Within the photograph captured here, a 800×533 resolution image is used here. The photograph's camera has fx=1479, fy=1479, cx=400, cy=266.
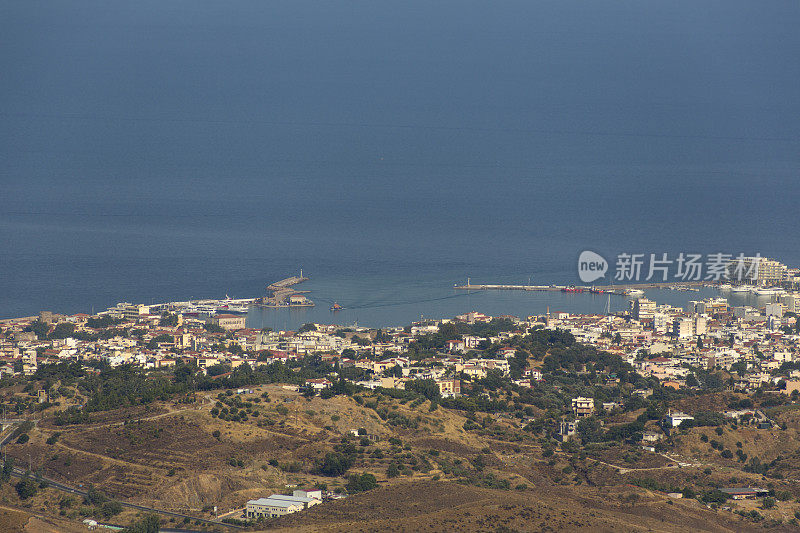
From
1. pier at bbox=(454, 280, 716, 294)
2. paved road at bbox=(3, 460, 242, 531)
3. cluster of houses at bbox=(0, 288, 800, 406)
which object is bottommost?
paved road at bbox=(3, 460, 242, 531)

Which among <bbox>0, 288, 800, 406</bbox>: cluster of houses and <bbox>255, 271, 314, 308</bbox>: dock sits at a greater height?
<bbox>255, 271, 314, 308</bbox>: dock

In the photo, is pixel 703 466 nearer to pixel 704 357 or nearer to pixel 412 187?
pixel 704 357

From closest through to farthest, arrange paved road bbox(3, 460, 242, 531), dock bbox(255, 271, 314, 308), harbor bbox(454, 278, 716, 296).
→ paved road bbox(3, 460, 242, 531) < dock bbox(255, 271, 314, 308) < harbor bbox(454, 278, 716, 296)

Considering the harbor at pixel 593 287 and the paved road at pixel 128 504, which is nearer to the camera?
the paved road at pixel 128 504

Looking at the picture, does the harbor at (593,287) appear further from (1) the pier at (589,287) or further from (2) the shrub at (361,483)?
(2) the shrub at (361,483)

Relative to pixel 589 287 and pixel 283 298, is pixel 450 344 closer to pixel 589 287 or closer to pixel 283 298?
pixel 283 298

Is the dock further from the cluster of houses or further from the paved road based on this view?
the paved road

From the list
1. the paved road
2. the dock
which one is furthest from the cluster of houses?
the paved road

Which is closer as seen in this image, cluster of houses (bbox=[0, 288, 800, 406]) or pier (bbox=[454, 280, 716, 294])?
cluster of houses (bbox=[0, 288, 800, 406])

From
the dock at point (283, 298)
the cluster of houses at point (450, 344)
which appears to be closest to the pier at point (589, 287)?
the cluster of houses at point (450, 344)

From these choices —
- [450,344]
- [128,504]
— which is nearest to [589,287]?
[450,344]

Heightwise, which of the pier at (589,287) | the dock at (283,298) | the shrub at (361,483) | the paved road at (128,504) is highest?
the pier at (589,287)

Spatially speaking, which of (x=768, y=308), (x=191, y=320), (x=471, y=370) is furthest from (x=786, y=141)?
(x=471, y=370)
